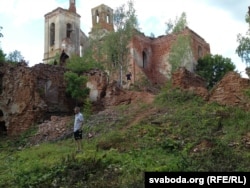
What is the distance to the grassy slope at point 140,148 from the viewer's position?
10219mm

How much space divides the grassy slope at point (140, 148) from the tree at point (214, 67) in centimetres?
1411

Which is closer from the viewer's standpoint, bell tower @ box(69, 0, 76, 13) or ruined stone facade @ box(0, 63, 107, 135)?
ruined stone facade @ box(0, 63, 107, 135)

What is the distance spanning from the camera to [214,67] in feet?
107

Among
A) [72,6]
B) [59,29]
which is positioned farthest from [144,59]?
[72,6]

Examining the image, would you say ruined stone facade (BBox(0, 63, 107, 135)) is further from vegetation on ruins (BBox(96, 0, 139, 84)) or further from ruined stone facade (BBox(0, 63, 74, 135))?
vegetation on ruins (BBox(96, 0, 139, 84))

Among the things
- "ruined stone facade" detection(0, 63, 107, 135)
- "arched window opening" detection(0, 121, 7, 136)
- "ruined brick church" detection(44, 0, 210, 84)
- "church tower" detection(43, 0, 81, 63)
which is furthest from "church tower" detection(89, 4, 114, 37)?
"arched window opening" detection(0, 121, 7, 136)

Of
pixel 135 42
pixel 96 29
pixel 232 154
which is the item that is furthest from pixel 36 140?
pixel 135 42

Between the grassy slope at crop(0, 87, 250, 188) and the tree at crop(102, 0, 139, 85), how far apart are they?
9946 mm

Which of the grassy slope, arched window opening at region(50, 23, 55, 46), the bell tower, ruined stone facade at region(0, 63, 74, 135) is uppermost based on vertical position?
the bell tower

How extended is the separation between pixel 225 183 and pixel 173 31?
88.3ft

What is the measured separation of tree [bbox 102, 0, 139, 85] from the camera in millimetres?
27734

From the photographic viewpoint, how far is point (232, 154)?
11086 millimetres

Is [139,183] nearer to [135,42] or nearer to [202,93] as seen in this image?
[202,93]

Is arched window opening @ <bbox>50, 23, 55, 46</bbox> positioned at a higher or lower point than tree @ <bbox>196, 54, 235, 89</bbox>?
higher
